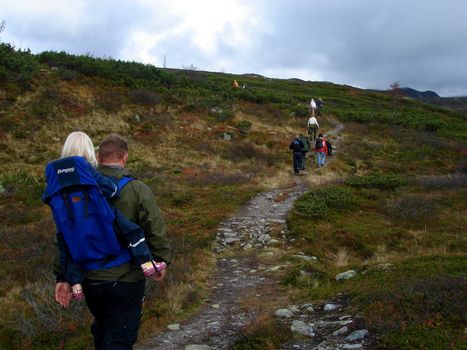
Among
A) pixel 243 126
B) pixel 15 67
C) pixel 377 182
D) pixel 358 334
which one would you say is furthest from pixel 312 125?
pixel 358 334

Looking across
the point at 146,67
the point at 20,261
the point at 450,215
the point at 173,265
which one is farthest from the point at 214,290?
the point at 146,67

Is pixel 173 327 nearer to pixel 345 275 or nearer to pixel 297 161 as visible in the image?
pixel 345 275

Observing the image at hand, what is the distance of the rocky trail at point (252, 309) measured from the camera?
5367 millimetres

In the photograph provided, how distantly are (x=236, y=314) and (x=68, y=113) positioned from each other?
21131 mm

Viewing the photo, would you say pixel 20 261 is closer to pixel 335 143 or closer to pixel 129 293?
pixel 129 293

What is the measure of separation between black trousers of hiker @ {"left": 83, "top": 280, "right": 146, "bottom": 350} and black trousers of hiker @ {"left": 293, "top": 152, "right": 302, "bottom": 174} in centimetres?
1655

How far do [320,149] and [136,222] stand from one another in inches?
717

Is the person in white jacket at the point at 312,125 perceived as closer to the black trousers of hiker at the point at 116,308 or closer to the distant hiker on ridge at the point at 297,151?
the distant hiker on ridge at the point at 297,151

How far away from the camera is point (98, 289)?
3.52m

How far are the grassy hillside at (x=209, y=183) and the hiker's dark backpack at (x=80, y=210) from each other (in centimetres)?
270

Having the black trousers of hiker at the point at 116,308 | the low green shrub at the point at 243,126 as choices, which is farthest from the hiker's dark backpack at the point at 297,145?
the black trousers of hiker at the point at 116,308

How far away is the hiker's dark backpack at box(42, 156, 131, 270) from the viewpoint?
3320 mm

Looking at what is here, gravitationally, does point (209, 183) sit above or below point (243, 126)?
below

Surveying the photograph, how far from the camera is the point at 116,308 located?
11.8ft
